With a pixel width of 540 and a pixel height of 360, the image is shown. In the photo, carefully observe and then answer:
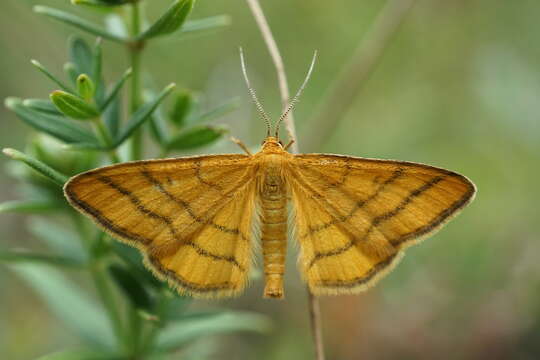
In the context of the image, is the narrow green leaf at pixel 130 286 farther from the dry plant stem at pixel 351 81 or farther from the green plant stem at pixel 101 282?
the dry plant stem at pixel 351 81

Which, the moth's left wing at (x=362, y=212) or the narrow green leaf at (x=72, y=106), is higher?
the narrow green leaf at (x=72, y=106)

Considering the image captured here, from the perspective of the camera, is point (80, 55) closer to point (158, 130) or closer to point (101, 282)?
point (158, 130)

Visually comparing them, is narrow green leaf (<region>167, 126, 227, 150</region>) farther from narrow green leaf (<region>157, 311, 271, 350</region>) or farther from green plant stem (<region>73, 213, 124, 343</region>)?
narrow green leaf (<region>157, 311, 271, 350</region>)

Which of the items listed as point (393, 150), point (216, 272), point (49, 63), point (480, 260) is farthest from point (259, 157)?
point (49, 63)

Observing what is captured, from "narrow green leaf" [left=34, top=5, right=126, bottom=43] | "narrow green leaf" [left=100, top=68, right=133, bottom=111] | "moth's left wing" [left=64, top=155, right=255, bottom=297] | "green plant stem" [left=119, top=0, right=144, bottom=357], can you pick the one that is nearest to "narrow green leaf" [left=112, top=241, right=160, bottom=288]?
"moth's left wing" [left=64, top=155, right=255, bottom=297]

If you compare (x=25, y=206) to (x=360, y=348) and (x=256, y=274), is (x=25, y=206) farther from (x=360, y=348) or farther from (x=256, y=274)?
(x=360, y=348)

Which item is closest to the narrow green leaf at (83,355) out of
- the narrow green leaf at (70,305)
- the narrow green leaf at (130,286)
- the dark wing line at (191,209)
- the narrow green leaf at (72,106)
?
the narrow green leaf at (70,305)
